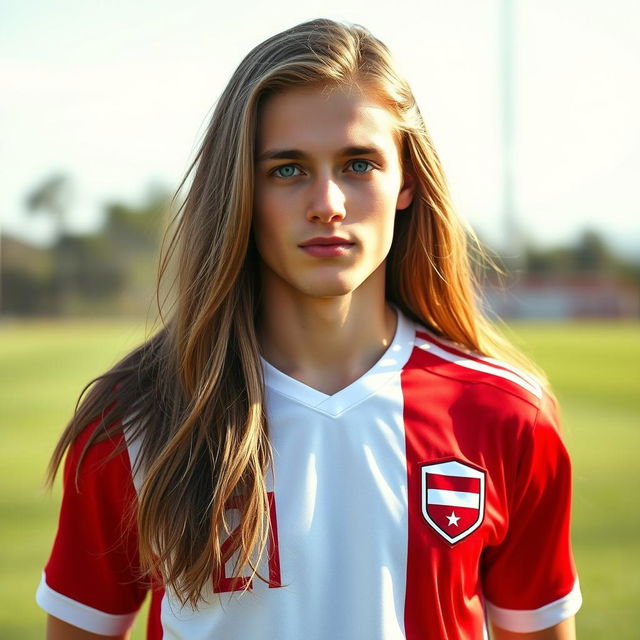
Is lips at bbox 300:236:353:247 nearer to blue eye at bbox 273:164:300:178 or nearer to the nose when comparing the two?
the nose

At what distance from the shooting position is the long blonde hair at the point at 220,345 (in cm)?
192

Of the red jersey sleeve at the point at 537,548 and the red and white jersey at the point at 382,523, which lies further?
the red jersey sleeve at the point at 537,548

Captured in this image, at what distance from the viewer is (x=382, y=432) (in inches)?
80.0

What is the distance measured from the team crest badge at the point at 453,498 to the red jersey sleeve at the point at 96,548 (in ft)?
2.02

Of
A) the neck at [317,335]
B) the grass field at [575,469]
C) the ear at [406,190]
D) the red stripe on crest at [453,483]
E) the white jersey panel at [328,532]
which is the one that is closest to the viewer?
the white jersey panel at [328,532]

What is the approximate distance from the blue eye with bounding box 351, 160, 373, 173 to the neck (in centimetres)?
28

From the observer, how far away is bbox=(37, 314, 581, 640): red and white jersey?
191cm

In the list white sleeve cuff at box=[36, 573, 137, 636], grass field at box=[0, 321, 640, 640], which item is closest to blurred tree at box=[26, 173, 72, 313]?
grass field at box=[0, 321, 640, 640]

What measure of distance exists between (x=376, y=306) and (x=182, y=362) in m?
0.46

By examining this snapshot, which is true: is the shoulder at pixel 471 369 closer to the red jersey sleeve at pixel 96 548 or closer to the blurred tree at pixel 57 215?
the red jersey sleeve at pixel 96 548

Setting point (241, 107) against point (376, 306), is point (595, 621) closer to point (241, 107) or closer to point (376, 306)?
point (376, 306)

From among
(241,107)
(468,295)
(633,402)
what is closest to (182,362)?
(241,107)

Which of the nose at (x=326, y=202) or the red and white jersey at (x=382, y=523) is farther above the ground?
the nose at (x=326, y=202)

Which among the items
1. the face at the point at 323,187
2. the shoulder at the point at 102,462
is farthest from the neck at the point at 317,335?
the shoulder at the point at 102,462
